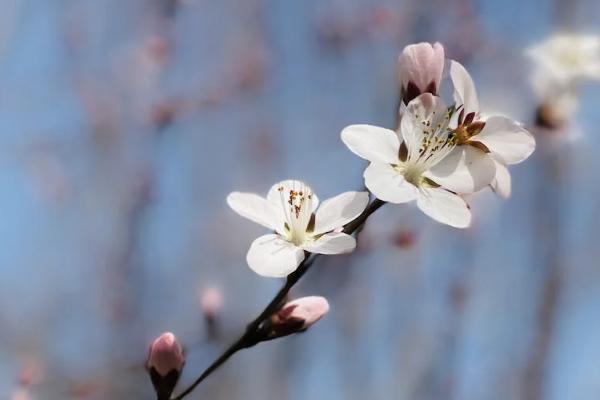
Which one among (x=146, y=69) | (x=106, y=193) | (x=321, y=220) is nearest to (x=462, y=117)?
(x=321, y=220)

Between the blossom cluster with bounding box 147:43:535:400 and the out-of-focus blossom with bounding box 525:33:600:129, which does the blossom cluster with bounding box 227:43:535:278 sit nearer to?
the blossom cluster with bounding box 147:43:535:400

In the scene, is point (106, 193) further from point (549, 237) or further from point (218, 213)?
point (549, 237)

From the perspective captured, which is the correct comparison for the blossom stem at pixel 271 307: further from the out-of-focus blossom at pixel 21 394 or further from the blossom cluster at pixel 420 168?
the out-of-focus blossom at pixel 21 394

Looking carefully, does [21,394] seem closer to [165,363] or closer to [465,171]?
[165,363]

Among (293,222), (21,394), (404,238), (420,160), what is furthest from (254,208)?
(404,238)

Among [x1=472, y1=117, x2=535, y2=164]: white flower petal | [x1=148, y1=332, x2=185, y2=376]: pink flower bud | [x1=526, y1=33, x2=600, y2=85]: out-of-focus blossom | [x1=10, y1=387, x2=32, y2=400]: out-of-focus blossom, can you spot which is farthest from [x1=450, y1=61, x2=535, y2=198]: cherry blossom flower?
[x1=526, y1=33, x2=600, y2=85]: out-of-focus blossom
